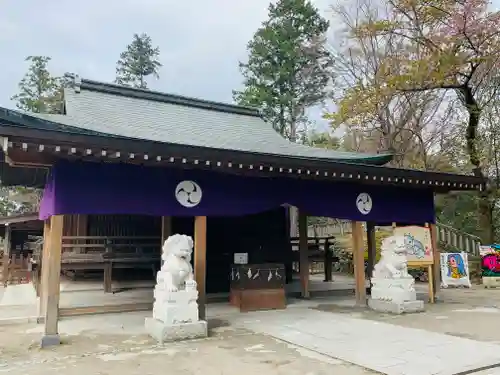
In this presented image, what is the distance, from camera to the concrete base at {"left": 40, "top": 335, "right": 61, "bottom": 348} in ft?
16.3

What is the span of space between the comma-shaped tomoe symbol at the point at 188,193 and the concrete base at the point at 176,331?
1715 mm

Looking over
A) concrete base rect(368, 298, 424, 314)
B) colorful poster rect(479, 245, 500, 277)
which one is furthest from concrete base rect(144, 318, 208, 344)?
colorful poster rect(479, 245, 500, 277)

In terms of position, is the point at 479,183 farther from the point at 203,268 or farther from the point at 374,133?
the point at 374,133

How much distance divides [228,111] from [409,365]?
9.95m

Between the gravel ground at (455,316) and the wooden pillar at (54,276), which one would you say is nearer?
the wooden pillar at (54,276)

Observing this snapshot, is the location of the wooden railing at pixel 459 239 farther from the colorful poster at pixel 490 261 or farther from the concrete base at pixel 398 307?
the concrete base at pixel 398 307

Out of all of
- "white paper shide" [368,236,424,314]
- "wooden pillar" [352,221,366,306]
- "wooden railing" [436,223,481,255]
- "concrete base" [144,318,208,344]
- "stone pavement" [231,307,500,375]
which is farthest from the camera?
"wooden railing" [436,223,481,255]

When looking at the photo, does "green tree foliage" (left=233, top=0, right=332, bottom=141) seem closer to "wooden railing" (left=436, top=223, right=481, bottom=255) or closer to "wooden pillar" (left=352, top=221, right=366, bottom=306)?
"wooden railing" (left=436, top=223, right=481, bottom=255)

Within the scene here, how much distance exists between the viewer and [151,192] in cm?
586

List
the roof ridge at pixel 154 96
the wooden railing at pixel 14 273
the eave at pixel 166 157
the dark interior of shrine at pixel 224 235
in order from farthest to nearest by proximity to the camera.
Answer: the wooden railing at pixel 14 273
the roof ridge at pixel 154 96
the dark interior of shrine at pixel 224 235
the eave at pixel 166 157

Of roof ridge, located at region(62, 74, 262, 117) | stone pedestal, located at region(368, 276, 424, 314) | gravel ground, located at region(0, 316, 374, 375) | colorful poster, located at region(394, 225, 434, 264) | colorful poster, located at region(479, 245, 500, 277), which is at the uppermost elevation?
roof ridge, located at region(62, 74, 262, 117)

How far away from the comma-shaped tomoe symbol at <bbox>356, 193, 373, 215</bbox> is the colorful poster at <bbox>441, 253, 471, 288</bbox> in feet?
17.6

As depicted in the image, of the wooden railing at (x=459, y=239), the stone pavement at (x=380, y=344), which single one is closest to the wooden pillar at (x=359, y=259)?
the stone pavement at (x=380, y=344)

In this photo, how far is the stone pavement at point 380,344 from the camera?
12.9 feet
